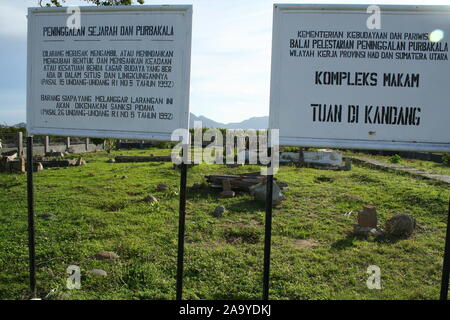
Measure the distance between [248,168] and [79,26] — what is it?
931 cm

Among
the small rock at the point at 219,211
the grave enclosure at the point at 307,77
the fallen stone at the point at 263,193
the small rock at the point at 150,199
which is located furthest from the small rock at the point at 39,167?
the grave enclosure at the point at 307,77

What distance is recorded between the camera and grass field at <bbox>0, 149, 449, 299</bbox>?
367 centimetres

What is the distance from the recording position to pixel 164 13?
10.2ft

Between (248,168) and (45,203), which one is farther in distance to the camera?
(248,168)

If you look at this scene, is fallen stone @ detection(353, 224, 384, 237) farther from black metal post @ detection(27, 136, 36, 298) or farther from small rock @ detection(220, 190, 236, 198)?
black metal post @ detection(27, 136, 36, 298)

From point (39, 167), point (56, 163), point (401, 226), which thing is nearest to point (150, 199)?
point (401, 226)

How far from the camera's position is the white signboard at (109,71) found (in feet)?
10.2

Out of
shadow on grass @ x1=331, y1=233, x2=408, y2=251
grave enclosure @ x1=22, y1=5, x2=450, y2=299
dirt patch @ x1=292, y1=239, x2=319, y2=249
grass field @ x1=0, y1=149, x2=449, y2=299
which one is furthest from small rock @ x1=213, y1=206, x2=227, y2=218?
grave enclosure @ x1=22, y1=5, x2=450, y2=299

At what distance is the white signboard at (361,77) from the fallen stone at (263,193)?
423 centimetres

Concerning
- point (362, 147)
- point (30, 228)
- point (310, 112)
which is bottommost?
point (30, 228)

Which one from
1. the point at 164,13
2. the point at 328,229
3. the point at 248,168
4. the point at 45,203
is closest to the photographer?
the point at 164,13
